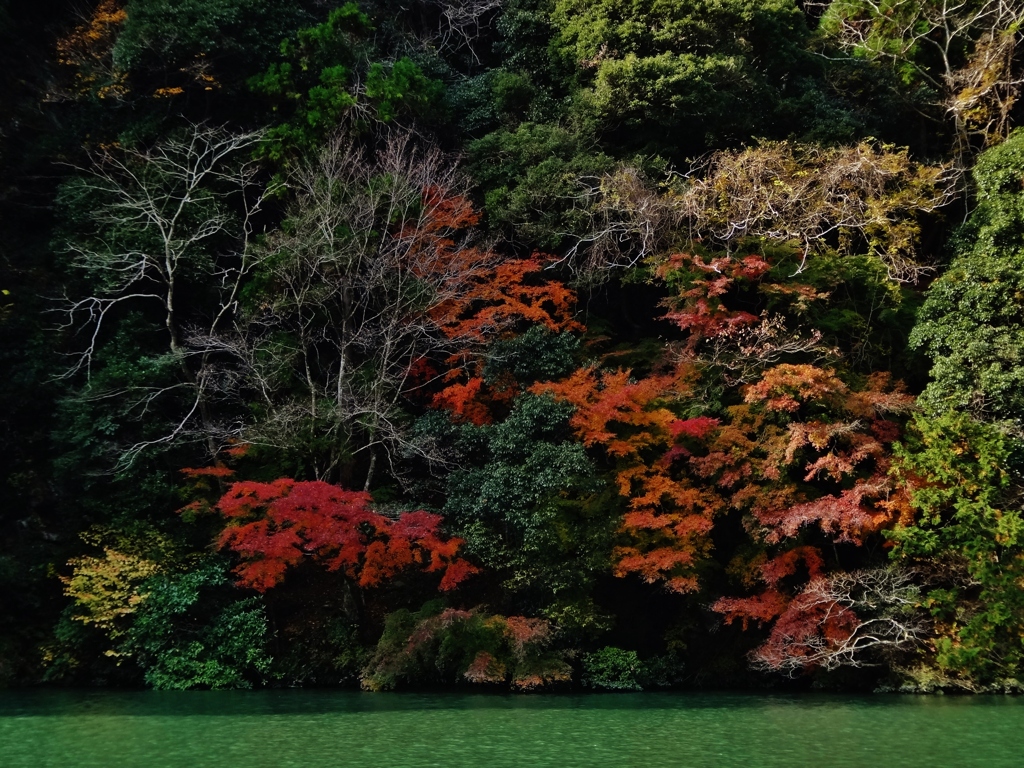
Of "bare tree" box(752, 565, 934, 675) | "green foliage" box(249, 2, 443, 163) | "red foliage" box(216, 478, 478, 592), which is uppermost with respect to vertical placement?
"green foliage" box(249, 2, 443, 163)

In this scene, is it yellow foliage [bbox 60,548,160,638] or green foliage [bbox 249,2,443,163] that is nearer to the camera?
yellow foliage [bbox 60,548,160,638]

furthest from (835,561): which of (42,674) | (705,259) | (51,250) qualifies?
(51,250)

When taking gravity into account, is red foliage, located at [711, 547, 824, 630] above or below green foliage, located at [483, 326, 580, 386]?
below

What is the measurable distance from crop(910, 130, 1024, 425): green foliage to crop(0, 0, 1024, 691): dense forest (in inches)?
2.1

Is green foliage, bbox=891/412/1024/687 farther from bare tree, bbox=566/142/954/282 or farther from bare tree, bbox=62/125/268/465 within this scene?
bare tree, bbox=62/125/268/465

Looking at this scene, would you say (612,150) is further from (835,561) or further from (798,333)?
(835,561)

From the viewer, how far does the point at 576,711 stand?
9.99 m

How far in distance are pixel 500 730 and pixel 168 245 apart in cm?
894

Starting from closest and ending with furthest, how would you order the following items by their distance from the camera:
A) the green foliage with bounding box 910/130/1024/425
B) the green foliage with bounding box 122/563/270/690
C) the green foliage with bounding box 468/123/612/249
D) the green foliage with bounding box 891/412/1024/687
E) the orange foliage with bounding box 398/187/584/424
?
the green foliage with bounding box 891/412/1024/687
the green foliage with bounding box 910/130/1024/425
the green foliage with bounding box 122/563/270/690
the orange foliage with bounding box 398/187/584/424
the green foliage with bounding box 468/123/612/249

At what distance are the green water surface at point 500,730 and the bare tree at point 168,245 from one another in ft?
14.1

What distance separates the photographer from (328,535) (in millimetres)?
11766

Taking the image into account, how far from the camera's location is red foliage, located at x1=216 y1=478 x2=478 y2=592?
38.8ft

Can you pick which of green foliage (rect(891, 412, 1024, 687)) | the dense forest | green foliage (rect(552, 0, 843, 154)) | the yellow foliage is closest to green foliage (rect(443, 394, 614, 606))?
the dense forest

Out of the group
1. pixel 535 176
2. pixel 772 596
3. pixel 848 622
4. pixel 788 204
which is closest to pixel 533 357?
pixel 535 176
